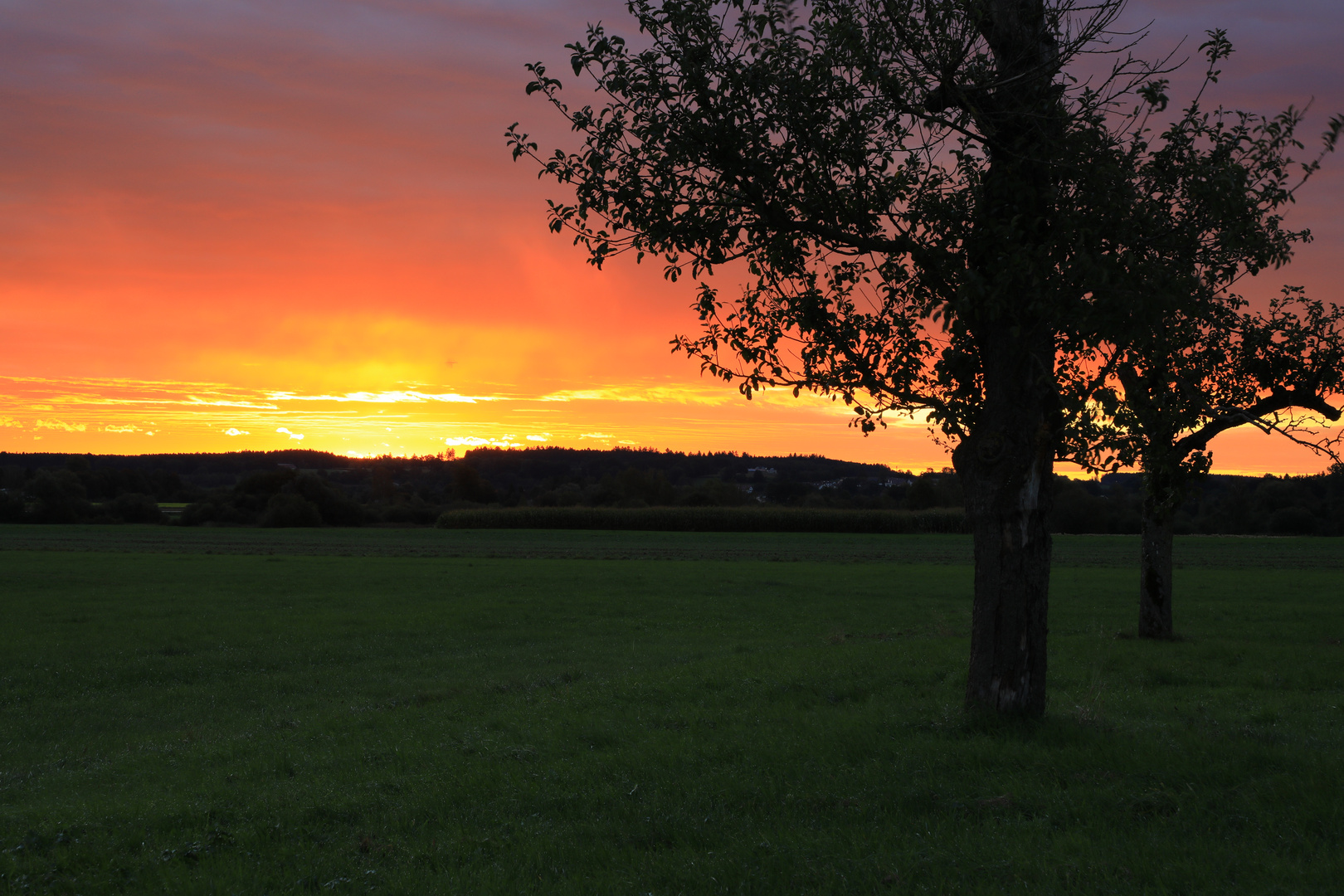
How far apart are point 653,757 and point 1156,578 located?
17.1 metres

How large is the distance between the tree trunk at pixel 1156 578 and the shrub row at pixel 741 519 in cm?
9628

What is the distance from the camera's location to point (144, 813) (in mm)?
9961

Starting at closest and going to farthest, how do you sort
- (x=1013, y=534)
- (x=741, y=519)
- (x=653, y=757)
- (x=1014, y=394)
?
(x=653, y=757) → (x=1013, y=534) → (x=1014, y=394) → (x=741, y=519)

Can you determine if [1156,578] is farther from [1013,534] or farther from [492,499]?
[492,499]

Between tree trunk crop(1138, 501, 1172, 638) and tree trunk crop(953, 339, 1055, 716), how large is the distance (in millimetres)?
11836

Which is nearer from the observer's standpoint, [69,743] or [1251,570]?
[69,743]

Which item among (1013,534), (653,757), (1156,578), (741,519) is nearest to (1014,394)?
(1013,534)

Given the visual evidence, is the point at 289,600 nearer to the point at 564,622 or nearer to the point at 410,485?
the point at 564,622

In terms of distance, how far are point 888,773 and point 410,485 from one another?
19522cm

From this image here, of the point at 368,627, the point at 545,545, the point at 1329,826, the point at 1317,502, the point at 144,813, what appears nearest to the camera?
the point at 1329,826

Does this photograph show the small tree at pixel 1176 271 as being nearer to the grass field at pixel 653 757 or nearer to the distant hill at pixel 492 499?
the grass field at pixel 653 757

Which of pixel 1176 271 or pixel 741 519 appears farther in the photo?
pixel 741 519

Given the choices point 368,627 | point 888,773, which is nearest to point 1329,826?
point 888,773

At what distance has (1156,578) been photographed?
75.7ft
